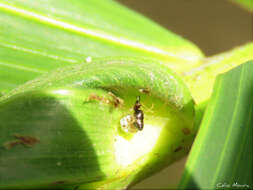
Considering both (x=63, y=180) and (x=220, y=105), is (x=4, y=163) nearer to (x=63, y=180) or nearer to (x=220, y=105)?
(x=63, y=180)

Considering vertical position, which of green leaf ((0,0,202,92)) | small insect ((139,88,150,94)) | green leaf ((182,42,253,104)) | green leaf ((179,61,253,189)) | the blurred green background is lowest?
green leaf ((179,61,253,189))

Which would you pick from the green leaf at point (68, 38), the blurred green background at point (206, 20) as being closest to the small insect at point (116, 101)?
the green leaf at point (68, 38)

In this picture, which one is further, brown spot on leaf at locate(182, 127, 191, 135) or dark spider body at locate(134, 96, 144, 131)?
brown spot on leaf at locate(182, 127, 191, 135)

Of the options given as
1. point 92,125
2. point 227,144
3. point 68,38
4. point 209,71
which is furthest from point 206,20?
point 92,125

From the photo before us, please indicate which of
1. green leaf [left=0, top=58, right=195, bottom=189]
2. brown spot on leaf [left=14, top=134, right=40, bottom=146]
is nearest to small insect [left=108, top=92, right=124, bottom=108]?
green leaf [left=0, top=58, right=195, bottom=189]

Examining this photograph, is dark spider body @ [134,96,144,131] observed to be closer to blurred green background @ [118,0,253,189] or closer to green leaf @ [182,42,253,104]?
green leaf @ [182,42,253,104]

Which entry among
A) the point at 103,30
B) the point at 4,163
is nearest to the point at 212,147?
the point at 4,163
